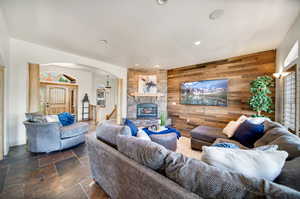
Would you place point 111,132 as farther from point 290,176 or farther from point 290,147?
point 290,147

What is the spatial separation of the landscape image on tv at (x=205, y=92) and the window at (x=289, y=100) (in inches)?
56.4

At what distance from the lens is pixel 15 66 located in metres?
2.87

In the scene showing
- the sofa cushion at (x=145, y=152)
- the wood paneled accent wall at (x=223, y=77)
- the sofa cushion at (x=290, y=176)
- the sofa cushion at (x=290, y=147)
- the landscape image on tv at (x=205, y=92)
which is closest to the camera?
the sofa cushion at (x=290, y=176)

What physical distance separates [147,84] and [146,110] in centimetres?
122

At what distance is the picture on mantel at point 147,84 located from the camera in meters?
5.41

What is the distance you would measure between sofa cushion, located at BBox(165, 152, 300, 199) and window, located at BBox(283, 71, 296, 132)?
244cm

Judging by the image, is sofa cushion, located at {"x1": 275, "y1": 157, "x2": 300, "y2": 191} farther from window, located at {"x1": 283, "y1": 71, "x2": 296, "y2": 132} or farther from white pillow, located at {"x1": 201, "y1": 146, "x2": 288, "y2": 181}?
window, located at {"x1": 283, "y1": 71, "x2": 296, "y2": 132}

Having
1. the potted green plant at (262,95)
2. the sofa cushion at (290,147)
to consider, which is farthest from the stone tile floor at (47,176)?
the potted green plant at (262,95)

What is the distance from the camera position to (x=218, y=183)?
669mm

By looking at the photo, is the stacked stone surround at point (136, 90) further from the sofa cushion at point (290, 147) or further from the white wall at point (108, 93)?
the sofa cushion at point (290, 147)

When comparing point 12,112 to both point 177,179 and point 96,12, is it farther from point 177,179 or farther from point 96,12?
point 177,179

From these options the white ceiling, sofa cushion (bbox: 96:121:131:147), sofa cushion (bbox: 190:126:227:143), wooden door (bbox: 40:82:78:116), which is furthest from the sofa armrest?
wooden door (bbox: 40:82:78:116)

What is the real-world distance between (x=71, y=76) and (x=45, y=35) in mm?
3892

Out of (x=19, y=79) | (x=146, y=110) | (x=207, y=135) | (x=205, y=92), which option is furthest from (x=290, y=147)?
(x=19, y=79)
